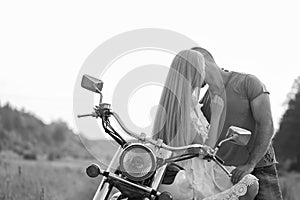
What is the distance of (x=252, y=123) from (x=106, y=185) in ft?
7.35

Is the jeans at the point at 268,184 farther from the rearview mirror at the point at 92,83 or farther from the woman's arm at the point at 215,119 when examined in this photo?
the rearview mirror at the point at 92,83

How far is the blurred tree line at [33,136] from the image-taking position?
26000mm

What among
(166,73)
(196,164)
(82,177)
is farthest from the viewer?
(82,177)

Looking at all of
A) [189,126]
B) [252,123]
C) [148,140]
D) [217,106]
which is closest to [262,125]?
[252,123]

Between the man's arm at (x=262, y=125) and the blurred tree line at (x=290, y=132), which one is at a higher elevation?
the man's arm at (x=262, y=125)

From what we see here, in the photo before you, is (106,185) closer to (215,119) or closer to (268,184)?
(215,119)

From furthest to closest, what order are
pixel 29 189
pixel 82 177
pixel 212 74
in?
1. pixel 82 177
2. pixel 29 189
3. pixel 212 74

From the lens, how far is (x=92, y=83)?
163 inches

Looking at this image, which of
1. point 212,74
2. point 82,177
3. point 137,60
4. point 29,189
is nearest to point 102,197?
point 137,60

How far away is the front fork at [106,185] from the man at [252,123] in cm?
156

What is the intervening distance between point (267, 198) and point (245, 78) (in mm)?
937

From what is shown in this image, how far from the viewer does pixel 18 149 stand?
24516 mm

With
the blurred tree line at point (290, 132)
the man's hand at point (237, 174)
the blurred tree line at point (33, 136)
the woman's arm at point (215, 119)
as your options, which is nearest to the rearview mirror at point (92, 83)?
the woman's arm at point (215, 119)

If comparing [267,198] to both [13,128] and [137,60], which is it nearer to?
[137,60]
